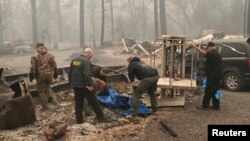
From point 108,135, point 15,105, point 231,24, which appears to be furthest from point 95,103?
point 231,24

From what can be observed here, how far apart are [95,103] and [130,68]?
4.17 feet

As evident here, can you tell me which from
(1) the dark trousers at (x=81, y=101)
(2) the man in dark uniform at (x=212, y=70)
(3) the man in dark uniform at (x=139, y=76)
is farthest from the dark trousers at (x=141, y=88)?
(2) the man in dark uniform at (x=212, y=70)

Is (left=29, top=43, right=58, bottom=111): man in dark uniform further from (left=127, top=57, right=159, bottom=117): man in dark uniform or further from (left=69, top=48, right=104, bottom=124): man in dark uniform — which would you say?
(left=127, top=57, right=159, bottom=117): man in dark uniform

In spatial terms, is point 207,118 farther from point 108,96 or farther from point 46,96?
point 46,96

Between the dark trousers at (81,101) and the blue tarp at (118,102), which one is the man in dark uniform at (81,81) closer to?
the dark trousers at (81,101)

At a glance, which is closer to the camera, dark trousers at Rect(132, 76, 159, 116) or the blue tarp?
dark trousers at Rect(132, 76, 159, 116)

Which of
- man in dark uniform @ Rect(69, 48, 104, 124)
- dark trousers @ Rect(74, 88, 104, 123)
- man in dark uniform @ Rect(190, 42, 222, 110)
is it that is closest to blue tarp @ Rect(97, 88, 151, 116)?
dark trousers @ Rect(74, 88, 104, 123)

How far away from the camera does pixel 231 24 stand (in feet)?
141

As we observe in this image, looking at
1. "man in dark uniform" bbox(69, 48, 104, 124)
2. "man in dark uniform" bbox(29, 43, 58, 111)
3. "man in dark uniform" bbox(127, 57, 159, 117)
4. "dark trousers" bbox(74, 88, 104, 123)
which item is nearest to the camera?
"man in dark uniform" bbox(69, 48, 104, 124)

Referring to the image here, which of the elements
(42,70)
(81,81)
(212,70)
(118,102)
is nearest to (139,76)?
(118,102)

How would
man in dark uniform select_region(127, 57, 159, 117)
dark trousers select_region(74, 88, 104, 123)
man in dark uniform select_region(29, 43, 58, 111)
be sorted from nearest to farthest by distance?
dark trousers select_region(74, 88, 104, 123)
man in dark uniform select_region(127, 57, 159, 117)
man in dark uniform select_region(29, 43, 58, 111)

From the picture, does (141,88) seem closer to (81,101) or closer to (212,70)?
(81,101)

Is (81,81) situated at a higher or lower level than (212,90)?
higher

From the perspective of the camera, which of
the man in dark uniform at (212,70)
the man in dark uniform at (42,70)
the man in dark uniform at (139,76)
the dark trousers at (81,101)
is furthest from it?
the man in dark uniform at (42,70)
